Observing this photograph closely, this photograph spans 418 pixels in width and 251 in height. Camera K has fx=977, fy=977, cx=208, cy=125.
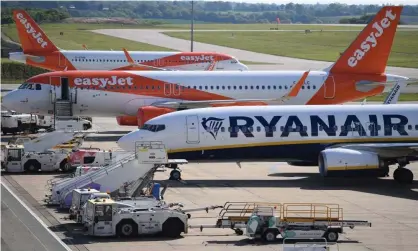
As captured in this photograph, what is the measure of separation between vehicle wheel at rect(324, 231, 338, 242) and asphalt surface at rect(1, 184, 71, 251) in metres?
8.02

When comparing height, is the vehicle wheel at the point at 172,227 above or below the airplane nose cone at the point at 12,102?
below

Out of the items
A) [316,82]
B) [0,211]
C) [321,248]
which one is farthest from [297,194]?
[316,82]

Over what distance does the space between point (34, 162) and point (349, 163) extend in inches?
604

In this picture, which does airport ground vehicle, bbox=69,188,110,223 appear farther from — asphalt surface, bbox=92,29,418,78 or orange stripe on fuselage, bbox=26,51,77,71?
asphalt surface, bbox=92,29,418,78

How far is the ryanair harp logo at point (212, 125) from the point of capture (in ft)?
139

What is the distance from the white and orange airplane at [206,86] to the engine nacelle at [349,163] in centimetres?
1445

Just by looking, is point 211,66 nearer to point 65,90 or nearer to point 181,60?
point 181,60

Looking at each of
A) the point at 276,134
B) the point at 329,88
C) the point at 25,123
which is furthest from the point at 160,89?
the point at 276,134

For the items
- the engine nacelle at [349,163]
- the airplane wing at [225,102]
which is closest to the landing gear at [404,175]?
the engine nacelle at [349,163]

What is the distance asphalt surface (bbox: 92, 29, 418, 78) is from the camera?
10372 centimetres

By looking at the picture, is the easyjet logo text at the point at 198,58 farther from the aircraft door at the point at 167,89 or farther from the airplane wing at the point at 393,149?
the airplane wing at the point at 393,149

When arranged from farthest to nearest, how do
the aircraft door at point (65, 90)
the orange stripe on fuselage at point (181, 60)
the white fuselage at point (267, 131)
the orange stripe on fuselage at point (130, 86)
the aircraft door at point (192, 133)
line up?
the orange stripe on fuselage at point (181, 60) → the orange stripe on fuselage at point (130, 86) → the aircraft door at point (65, 90) → the white fuselage at point (267, 131) → the aircraft door at point (192, 133)

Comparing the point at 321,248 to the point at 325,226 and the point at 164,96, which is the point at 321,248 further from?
the point at 164,96

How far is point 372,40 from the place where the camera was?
189 feet
